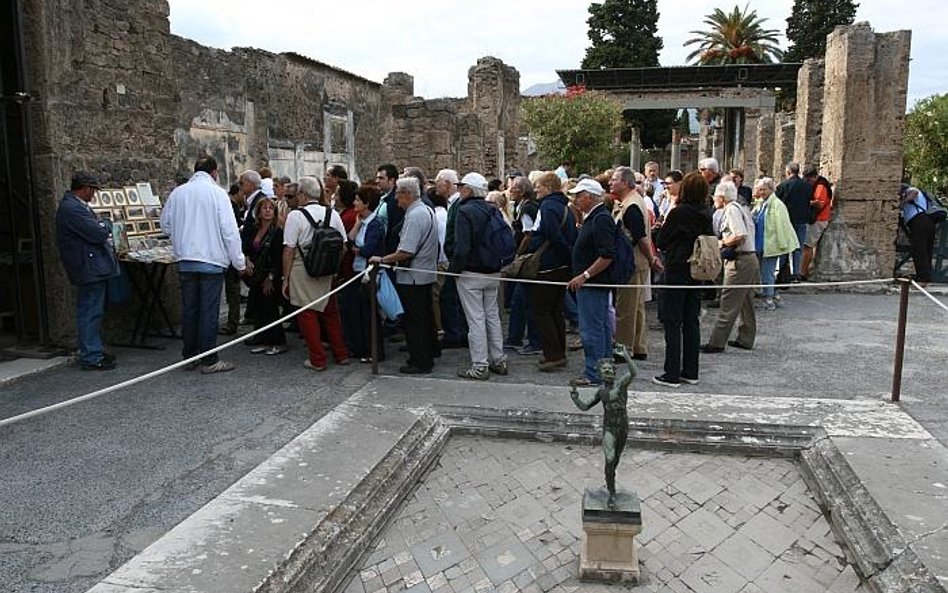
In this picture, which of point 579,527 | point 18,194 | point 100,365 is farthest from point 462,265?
point 18,194

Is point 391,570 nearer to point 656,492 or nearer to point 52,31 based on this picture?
point 656,492

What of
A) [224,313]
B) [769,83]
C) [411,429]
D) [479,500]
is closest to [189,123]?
[224,313]

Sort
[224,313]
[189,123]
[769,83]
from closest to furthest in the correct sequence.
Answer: [224,313] < [189,123] < [769,83]

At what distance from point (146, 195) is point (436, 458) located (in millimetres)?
4577

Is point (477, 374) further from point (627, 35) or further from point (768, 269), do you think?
point (627, 35)

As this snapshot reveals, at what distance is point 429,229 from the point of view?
639cm

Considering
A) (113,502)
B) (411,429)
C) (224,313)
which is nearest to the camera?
(113,502)

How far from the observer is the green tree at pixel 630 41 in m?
39.0

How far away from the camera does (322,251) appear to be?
6.43 meters

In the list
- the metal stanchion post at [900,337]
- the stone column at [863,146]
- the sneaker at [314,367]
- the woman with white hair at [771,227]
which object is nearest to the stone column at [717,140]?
the stone column at [863,146]

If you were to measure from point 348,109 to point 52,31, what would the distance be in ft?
33.3

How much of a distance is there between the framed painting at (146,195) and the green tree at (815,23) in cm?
3747

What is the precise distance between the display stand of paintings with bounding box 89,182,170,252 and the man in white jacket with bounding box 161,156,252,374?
2.46 ft

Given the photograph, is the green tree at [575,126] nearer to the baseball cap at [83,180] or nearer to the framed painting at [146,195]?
the framed painting at [146,195]
